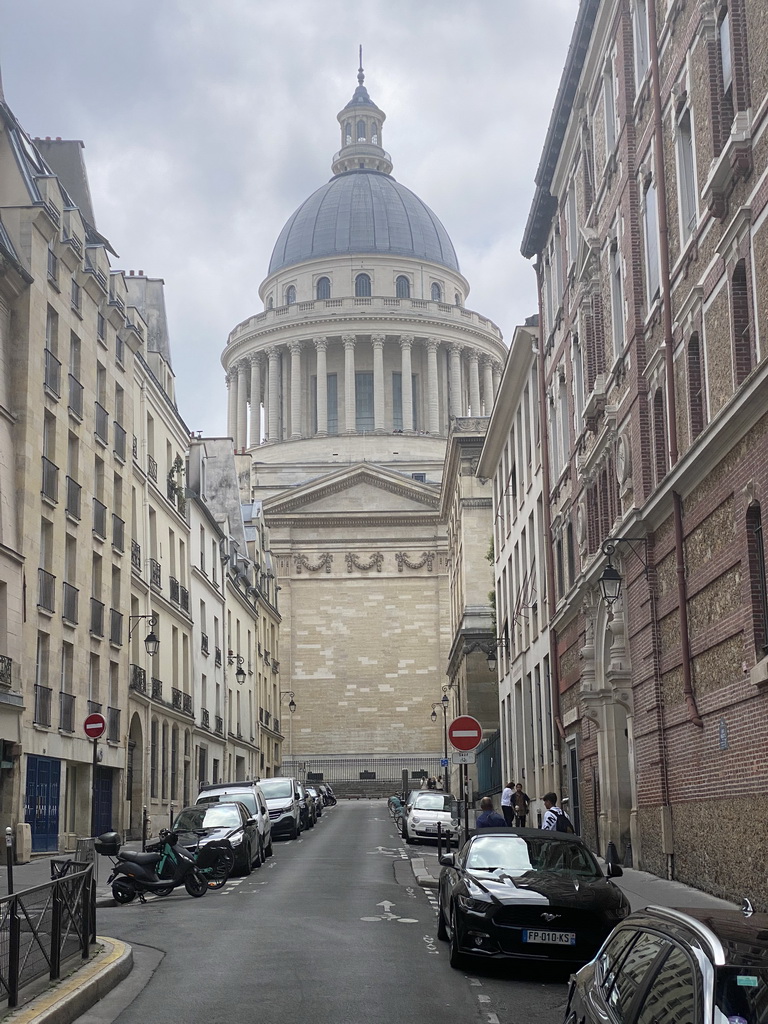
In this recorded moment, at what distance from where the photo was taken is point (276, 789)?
138 ft

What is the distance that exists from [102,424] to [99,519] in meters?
2.57

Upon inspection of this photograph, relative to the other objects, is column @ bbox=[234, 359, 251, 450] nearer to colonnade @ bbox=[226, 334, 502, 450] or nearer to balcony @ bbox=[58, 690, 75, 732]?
colonnade @ bbox=[226, 334, 502, 450]

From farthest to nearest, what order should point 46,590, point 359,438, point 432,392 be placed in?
1. point 432,392
2. point 359,438
3. point 46,590

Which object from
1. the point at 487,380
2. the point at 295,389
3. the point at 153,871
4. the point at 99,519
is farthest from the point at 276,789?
the point at 487,380

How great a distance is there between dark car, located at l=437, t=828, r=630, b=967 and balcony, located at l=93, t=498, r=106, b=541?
23.0 meters

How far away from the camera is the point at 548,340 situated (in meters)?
34.1

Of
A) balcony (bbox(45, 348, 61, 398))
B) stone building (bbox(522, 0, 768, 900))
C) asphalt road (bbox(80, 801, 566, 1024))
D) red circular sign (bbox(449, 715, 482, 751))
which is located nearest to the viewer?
asphalt road (bbox(80, 801, 566, 1024))

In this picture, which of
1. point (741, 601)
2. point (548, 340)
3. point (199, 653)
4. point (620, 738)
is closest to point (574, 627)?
point (620, 738)

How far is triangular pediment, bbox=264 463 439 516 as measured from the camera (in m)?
92.3

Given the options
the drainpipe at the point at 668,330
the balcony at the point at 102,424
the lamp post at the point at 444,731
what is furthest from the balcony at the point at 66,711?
the lamp post at the point at 444,731

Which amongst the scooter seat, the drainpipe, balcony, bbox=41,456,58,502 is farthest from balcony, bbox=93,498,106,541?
the drainpipe

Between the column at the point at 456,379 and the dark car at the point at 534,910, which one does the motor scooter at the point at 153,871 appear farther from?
the column at the point at 456,379

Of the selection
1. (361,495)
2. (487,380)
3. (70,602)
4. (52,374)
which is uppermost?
(487,380)

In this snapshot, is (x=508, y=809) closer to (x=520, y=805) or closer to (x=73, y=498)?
(x=520, y=805)
